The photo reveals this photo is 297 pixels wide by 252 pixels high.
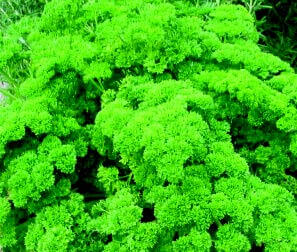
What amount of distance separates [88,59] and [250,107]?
0.91 m

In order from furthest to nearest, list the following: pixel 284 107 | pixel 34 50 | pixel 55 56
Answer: pixel 34 50
pixel 55 56
pixel 284 107

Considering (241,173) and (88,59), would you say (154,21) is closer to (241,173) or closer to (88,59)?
(88,59)

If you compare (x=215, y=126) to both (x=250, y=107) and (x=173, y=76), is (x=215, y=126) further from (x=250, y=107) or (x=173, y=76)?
(x=173, y=76)

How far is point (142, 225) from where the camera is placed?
1854mm

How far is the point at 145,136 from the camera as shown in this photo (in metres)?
1.85

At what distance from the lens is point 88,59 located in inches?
92.7

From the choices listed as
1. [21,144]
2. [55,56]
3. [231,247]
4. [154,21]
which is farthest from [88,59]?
[231,247]

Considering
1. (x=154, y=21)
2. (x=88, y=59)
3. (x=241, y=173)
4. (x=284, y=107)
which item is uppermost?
(x=154, y=21)

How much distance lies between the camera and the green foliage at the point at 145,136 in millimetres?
1840

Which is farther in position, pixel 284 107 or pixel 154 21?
pixel 154 21

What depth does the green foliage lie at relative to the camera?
6.04ft

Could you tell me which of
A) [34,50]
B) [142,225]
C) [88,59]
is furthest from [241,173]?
[34,50]

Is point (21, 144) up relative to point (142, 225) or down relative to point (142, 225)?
up

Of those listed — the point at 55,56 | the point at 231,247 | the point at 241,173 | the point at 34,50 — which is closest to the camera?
the point at 231,247
